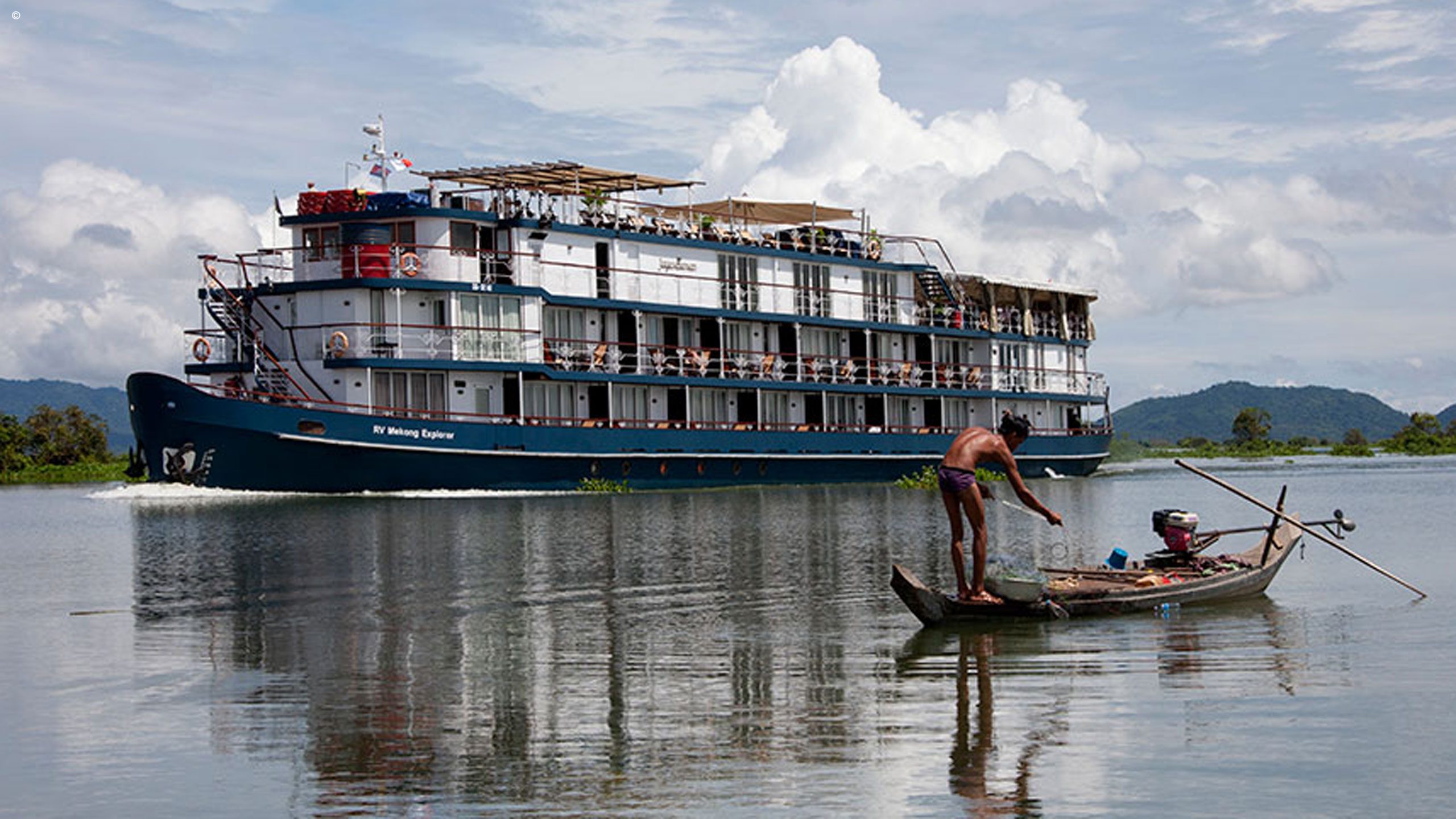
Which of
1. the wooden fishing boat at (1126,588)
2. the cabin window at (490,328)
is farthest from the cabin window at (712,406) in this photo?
the wooden fishing boat at (1126,588)

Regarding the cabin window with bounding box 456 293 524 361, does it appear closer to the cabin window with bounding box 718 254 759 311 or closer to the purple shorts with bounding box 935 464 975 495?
the cabin window with bounding box 718 254 759 311

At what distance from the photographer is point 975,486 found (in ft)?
55.5

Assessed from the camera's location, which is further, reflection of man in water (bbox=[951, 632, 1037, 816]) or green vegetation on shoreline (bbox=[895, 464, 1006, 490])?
green vegetation on shoreline (bbox=[895, 464, 1006, 490])

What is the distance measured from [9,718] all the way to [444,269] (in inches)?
1486

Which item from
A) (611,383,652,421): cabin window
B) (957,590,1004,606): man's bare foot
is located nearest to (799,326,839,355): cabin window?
(611,383,652,421): cabin window

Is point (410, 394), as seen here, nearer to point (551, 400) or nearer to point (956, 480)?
point (551, 400)

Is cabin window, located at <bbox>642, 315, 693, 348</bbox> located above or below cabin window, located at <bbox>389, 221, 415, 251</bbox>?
below

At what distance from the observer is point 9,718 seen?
12961mm

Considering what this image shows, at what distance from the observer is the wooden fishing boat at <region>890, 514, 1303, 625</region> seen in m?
16.9

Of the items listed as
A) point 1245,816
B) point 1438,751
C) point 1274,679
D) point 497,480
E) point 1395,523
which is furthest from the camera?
point 497,480

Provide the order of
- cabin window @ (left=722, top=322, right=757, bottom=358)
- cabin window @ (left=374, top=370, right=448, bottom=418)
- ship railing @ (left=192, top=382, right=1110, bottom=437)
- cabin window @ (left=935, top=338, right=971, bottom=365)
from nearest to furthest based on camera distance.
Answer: ship railing @ (left=192, top=382, right=1110, bottom=437) < cabin window @ (left=374, top=370, right=448, bottom=418) < cabin window @ (left=722, top=322, right=757, bottom=358) < cabin window @ (left=935, top=338, right=971, bottom=365)

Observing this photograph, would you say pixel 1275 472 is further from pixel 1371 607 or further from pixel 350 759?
pixel 350 759

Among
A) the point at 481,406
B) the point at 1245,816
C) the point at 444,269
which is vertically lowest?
the point at 1245,816

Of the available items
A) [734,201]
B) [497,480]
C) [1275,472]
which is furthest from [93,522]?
[1275,472]
